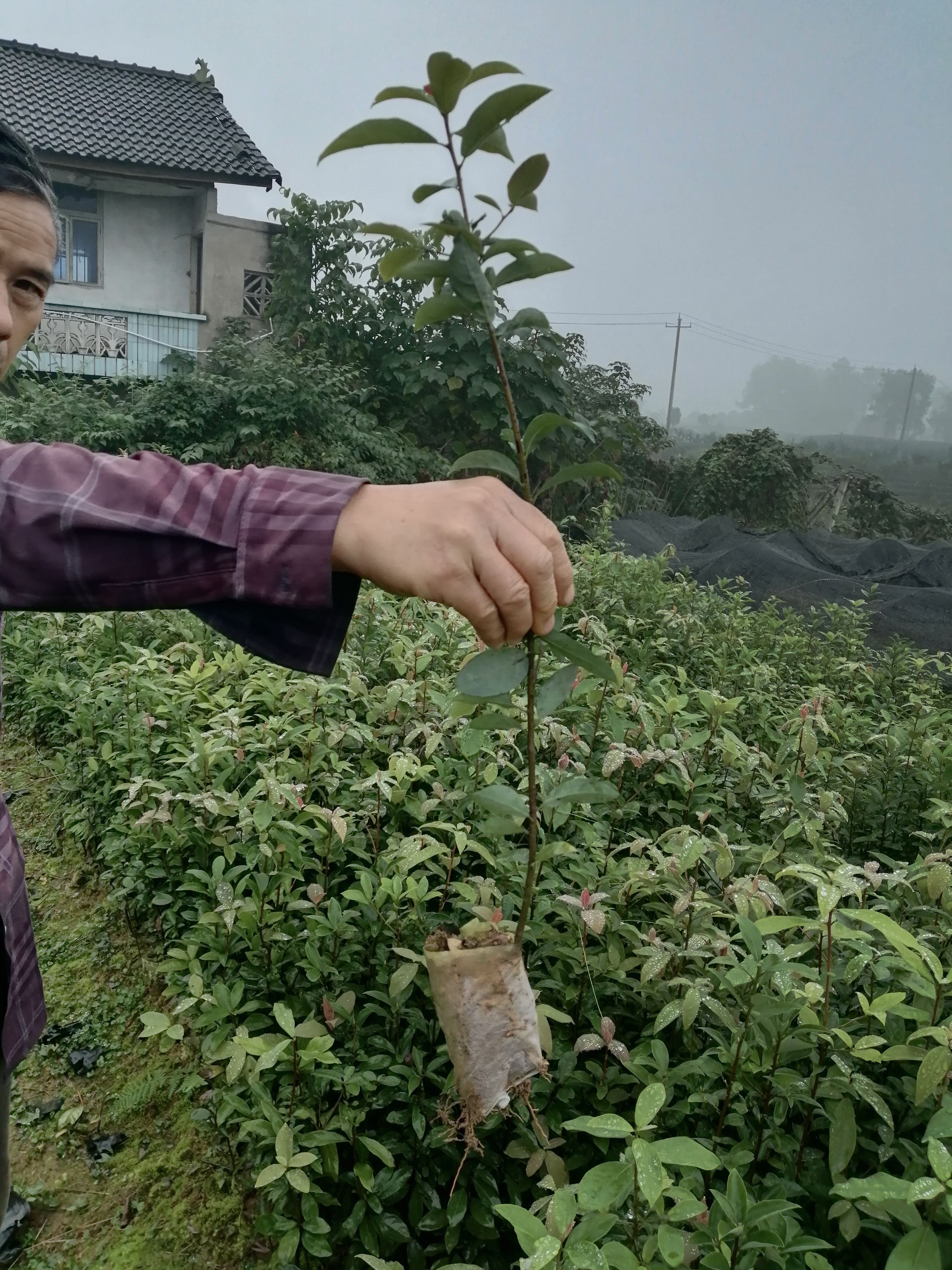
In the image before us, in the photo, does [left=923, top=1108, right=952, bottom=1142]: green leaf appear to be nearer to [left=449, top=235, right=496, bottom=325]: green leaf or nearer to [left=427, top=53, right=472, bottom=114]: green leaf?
[left=449, top=235, right=496, bottom=325]: green leaf

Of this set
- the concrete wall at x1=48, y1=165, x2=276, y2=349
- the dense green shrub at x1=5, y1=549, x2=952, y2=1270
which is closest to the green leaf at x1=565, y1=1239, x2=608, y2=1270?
the dense green shrub at x1=5, y1=549, x2=952, y2=1270

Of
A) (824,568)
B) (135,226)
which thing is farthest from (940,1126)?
(135,226)

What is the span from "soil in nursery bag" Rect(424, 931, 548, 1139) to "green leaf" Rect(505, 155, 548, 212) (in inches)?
27.4

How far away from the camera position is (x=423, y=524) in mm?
627

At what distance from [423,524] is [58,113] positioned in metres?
12.1

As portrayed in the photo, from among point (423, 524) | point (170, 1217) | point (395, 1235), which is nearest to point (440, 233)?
point (423, 524)

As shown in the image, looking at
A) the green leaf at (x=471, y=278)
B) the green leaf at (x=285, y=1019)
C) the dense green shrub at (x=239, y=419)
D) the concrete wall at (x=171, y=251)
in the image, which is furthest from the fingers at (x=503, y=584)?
the concrete wall at (x=171, y=251)

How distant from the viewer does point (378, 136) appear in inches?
27.0

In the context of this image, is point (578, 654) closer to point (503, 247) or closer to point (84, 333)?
point (503, 247)

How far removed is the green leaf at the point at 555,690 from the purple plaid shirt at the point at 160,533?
0.21 metres

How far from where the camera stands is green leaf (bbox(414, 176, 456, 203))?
0.71 m

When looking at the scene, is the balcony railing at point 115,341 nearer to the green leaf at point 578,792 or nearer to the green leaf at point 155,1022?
the green leaf at point 155,1022

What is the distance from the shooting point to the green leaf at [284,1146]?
1180 mm

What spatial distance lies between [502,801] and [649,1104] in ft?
1.18
